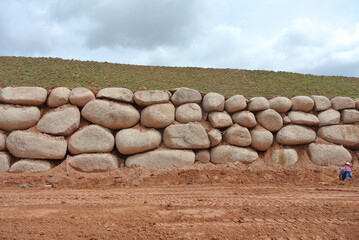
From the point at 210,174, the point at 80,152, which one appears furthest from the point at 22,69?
the point at 210,174

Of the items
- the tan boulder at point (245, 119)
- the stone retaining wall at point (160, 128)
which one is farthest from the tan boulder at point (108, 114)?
the tan boulder at point (245, 119)

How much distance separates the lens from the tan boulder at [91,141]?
18.9 feet

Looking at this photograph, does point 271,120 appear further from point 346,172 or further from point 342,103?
point 342,103

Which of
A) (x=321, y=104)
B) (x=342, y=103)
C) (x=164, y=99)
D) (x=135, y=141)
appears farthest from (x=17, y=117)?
(x=342, y=103)

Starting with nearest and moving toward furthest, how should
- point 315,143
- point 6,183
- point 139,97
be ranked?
point 6,183
point 139,97
point 315,143

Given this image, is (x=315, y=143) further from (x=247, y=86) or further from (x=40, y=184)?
(x=247, y=86)

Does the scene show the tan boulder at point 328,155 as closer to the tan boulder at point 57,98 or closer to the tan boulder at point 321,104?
the tan boulder at point 321,104

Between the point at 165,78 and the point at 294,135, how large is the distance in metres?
13.7

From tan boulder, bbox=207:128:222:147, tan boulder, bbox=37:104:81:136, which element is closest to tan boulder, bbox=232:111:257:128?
Result: tan boulder, bbox=207:128:222:147

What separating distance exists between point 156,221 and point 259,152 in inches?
173

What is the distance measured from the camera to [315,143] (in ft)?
22.6

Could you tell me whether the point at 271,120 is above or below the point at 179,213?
above

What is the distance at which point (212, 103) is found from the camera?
264 inches

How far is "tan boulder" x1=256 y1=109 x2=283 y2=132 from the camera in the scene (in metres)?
6.83
